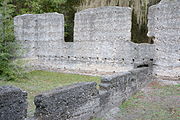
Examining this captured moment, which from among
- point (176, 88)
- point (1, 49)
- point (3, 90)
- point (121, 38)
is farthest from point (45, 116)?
point (121, 38)

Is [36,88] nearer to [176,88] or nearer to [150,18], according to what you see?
[176,88]

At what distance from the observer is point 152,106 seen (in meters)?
6.39

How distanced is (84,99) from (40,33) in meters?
9.55

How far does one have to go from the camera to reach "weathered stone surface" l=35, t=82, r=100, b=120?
391 cm

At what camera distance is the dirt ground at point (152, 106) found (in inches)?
221

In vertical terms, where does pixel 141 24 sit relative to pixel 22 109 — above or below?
above

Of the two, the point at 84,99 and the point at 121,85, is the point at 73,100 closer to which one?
the point at 84,99

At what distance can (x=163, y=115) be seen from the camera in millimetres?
5625

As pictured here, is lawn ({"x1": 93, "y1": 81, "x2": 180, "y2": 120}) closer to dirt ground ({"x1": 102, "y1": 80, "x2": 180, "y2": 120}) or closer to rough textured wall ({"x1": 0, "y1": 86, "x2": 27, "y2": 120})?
dirt ground ({"x1": 102, "y1": 80, "x2": 180, "y2": 120})

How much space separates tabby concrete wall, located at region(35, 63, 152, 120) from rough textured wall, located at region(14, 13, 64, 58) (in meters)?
7.00

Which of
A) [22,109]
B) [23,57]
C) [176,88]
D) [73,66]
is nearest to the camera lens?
[22,109]

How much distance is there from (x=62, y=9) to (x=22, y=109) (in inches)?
544

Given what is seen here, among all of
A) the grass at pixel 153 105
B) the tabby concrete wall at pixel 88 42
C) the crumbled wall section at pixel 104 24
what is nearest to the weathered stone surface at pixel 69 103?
the grass at pixel 153 105

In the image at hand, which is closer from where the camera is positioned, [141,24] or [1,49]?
[1,49]
